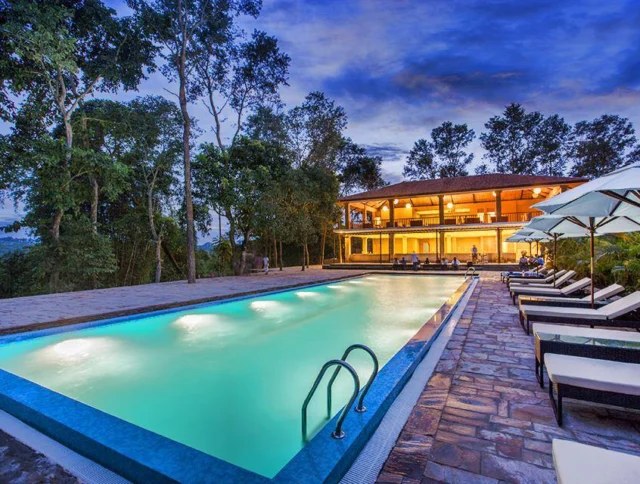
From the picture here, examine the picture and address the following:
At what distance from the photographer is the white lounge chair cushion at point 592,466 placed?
54.2 inches

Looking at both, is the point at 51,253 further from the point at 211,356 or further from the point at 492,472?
the point at 492,472

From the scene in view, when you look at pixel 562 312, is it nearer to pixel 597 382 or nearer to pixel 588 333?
pixel 588 333

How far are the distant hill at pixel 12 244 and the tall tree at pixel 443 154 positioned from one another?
35.9 meters

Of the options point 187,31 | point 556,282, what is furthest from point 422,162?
point 556,282

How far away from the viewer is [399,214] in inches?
1156

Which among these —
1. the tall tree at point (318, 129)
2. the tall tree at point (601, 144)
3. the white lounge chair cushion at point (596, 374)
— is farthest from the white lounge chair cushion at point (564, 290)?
the tall tree at point (601, 144)

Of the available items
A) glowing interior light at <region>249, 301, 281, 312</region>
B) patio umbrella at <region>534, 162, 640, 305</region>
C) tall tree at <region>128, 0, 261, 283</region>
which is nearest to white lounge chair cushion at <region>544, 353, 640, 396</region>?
patio umbrella at <region>534, 162, 640, 305</region>

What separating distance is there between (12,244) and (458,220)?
2754 cm

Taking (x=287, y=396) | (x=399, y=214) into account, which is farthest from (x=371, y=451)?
(x=399, y=214)

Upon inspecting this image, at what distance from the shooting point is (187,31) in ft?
44.7

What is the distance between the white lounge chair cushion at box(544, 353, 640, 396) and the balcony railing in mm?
21929

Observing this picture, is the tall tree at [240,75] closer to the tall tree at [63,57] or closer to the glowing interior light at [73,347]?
the tall tree at [63,57]

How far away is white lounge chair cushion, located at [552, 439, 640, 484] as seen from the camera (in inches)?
54.2

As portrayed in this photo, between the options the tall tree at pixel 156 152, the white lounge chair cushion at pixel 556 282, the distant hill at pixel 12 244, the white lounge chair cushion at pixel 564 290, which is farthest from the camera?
the tall tree at pixel 156 152
